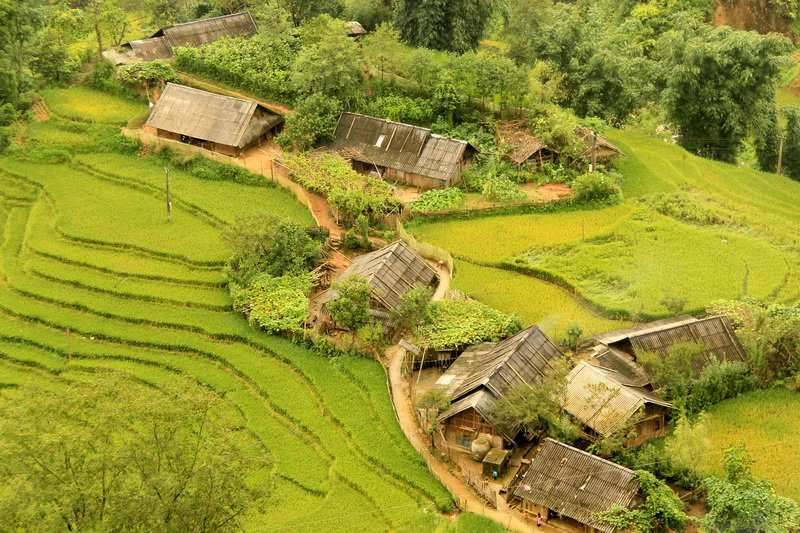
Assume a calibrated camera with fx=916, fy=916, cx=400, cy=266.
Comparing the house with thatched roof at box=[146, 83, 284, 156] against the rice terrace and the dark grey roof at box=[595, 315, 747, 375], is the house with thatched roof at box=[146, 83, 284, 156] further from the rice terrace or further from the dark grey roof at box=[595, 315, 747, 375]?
the dark grey roof at box=[595, 315, 747, 375]

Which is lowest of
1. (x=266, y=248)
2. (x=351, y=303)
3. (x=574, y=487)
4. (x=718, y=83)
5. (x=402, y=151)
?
(x=266, y=248)

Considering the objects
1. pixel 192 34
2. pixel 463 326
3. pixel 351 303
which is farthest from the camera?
pixel 192 34

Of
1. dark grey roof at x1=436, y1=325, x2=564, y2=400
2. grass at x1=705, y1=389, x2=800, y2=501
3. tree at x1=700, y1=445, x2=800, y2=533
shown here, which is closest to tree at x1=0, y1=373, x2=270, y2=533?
dark grey roof at x1=436, y1=325, x2=564, y2=400

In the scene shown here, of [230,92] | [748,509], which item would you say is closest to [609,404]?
[748,509]

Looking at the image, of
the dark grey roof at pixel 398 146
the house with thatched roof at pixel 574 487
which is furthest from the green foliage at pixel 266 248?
the house with thatched roof at pixel 574 487

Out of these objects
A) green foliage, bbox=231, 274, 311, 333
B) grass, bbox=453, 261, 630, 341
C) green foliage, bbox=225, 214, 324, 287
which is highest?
grass, bbox=453, 261, 630, 341

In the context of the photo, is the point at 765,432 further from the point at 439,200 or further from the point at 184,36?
the point at 184,36
